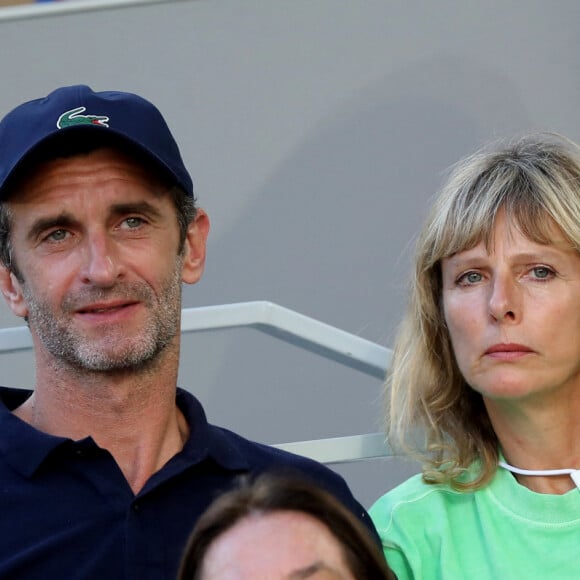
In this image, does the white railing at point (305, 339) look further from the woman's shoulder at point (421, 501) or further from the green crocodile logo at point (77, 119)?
the green crocodile logo at point (77, 119)

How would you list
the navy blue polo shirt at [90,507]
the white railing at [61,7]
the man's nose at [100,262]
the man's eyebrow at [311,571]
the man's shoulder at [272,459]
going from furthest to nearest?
1. the white railing at [61,7]
2. the man's shoulder at [272,459]
3. the man's nose at [100,262]
4. the navy blue polo shirt at [90,507]
5. the man's eyebrow at [311,571]

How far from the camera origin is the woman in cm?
189

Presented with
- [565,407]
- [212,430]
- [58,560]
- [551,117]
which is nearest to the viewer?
[58,560]

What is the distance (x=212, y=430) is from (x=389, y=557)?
12.8 inches

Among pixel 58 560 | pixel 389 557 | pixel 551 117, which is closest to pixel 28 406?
pixel 58 560

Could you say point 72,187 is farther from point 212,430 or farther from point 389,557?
point 389,557

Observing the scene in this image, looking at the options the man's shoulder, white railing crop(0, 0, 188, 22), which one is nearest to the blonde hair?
the man's shoulder

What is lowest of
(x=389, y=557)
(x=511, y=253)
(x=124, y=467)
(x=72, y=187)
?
(x=389, y=557)

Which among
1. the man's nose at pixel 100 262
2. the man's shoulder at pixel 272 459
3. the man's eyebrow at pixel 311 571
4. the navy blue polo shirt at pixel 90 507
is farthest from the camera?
the man's shoulder at pixel 272 459

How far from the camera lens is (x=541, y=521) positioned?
193 cm

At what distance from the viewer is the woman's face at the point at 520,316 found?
6.14ft

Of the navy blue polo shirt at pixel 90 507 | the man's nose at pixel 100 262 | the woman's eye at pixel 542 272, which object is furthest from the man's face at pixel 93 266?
the woman's eye at pixel 542 272

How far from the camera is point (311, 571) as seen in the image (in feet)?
4.26

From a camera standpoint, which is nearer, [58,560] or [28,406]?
[58,560]
